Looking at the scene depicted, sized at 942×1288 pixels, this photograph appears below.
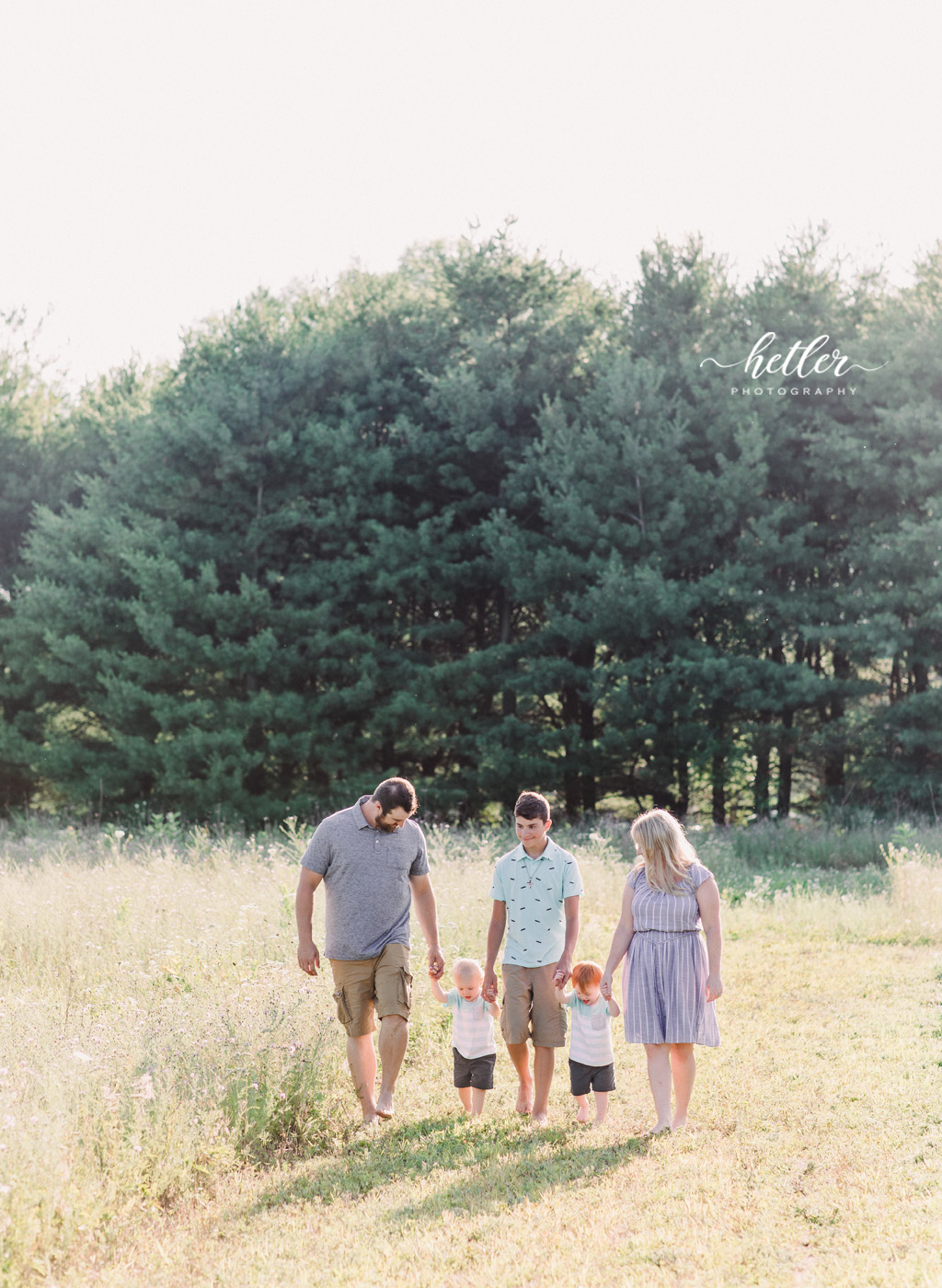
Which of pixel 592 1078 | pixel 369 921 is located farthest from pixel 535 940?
pixel 369 921

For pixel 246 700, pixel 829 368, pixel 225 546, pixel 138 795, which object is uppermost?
pixel 829 368

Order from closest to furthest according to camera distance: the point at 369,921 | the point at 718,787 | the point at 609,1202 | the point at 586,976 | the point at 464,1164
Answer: the point at 609,1202, the point at 464,1164, the point at 586,976, the point at 369,921, the point at 718,787

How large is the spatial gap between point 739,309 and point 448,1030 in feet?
61.5

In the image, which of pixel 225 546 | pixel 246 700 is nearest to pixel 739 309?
pixel 225 546

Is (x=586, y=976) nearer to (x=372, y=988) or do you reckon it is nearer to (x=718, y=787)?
(x=372, y=988)

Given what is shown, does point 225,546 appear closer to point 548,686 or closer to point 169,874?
point 548,686

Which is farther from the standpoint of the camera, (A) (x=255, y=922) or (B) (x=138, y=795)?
(B) (x=138, y=795)

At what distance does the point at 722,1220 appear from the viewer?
163 inches

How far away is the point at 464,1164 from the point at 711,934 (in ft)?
5.49

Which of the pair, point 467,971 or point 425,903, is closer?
point 467,971

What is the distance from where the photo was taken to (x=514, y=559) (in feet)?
68.2

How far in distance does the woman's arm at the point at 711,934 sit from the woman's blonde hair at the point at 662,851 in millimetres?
141

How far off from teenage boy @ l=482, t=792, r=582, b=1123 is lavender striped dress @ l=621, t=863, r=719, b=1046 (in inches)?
15.2

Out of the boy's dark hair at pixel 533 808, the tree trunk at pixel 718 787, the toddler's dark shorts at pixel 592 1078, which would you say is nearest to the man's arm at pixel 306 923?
the boy's dark hair at pixel 533 808
